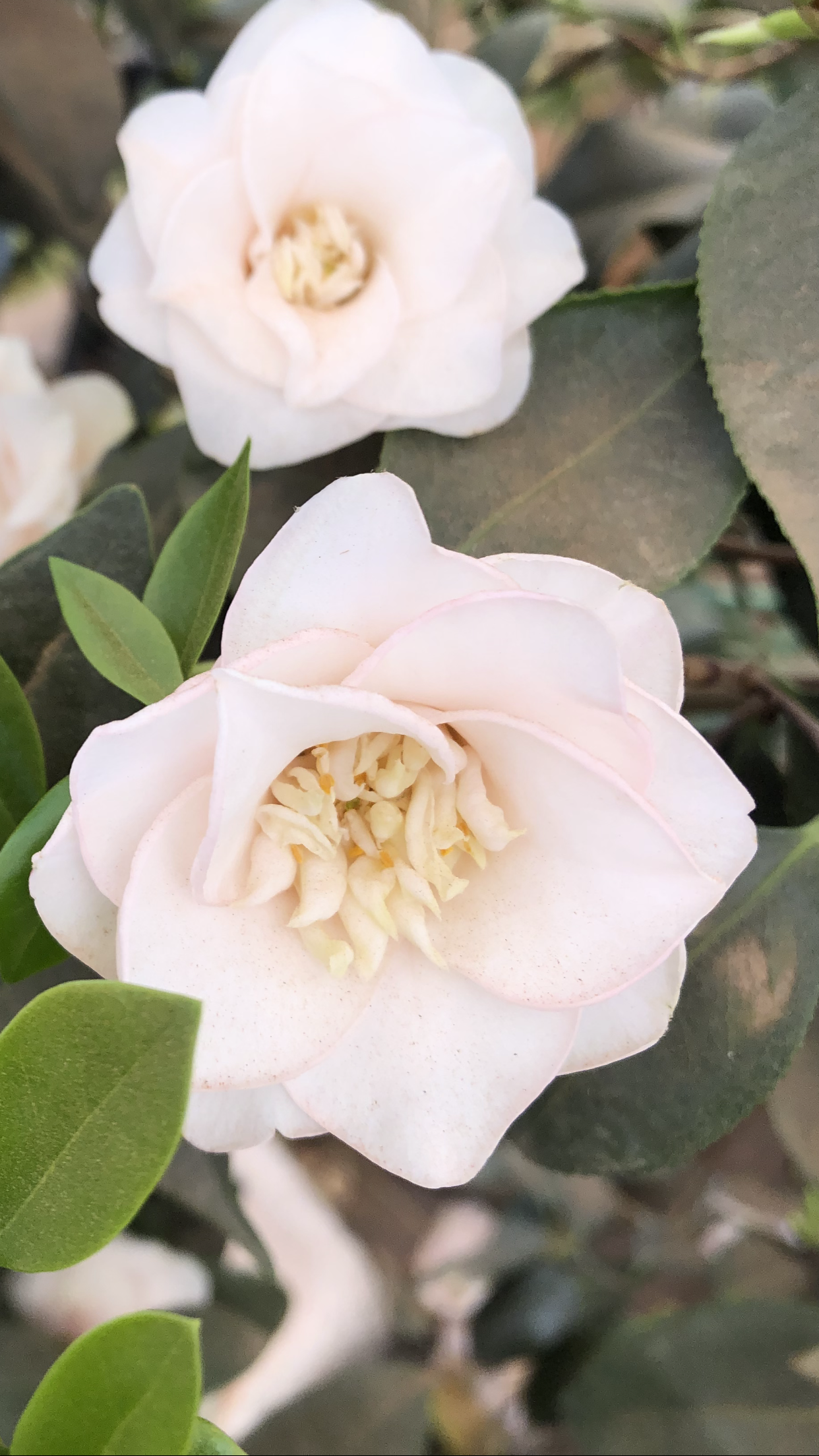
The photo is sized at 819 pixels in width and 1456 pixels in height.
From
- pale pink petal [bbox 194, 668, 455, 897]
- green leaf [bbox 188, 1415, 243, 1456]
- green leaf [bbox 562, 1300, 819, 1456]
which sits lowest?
green leaf [bbox 562, 1300, 819, 1456]

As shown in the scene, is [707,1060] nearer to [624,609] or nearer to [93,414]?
[624,609]

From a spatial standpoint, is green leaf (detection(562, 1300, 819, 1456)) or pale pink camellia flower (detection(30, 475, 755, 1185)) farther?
green leaf (detection(562, 1300, 819, 1456))

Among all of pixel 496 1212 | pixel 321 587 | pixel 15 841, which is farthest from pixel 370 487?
pixel 496 1212

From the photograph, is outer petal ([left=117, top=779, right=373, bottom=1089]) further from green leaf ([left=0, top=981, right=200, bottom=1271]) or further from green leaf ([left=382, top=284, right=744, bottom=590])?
green leaf ([left=382, top=284, right=744, bottom=590])

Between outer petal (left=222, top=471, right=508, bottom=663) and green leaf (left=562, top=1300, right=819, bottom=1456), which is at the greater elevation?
outer petal (left=222, top=471, right=508, bottom=663)

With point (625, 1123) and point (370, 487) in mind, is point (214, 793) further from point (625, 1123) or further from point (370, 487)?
point (625, 1123)

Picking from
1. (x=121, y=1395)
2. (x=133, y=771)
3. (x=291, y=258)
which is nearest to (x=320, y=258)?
(x=291, y=258)

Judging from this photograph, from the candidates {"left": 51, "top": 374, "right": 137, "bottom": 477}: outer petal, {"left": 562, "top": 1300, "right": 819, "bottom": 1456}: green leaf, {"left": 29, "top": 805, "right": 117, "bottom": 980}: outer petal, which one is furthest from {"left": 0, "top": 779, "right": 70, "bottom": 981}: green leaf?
{"left": 562, "top": 1300, "right": 819, "bottom": 1456}: green leaf
